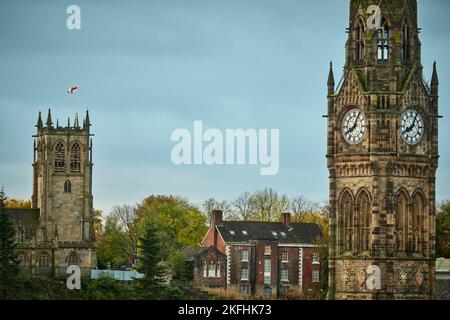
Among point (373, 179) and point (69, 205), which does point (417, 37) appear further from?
point (69, 205)

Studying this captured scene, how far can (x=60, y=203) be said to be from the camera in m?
127

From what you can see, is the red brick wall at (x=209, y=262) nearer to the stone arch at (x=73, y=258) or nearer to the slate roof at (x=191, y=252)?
the slate roof at (x=191, y=252)

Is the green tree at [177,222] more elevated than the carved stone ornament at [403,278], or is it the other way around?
the green tree at [177,222]

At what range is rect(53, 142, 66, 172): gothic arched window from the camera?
5034 inches

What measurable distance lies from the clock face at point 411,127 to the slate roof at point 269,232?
Result: 33903 millimetres

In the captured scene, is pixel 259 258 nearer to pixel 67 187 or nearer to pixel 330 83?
pixel 67 187

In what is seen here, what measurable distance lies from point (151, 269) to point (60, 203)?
84.2 ft

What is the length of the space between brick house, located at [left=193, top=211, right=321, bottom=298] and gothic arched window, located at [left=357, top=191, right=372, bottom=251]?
2699 centimetres

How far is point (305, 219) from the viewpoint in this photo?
155 meters

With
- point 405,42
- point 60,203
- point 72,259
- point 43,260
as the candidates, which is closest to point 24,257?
point 43,260

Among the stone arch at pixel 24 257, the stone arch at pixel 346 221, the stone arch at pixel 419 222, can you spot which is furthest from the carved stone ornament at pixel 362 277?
the stone arch at pixel 24 257

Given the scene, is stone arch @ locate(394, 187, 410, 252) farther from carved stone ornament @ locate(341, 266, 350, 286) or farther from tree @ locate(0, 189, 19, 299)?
tree @ locate(0, 189, 19, 299)

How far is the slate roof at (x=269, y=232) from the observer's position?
131m
